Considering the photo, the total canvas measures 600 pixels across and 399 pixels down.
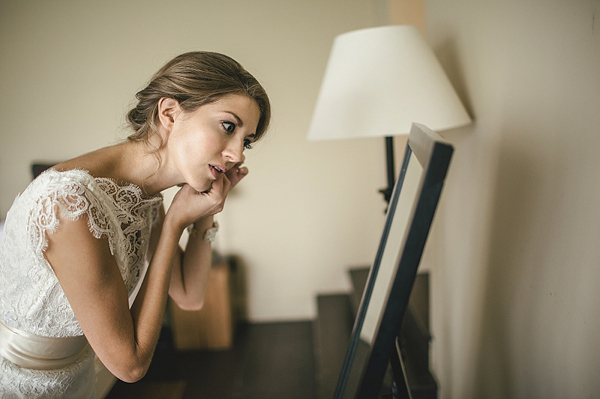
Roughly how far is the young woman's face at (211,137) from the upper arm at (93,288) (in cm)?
23

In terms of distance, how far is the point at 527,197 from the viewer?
747 mm

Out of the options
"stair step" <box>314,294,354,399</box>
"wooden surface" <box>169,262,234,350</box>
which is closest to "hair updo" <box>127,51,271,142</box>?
"stair step" <box>314,294,354,399</box>

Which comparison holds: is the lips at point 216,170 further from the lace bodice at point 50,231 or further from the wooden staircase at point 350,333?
the wooden staircase at point 350,333

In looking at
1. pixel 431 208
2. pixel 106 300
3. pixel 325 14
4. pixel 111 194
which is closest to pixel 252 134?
pixel 111 194

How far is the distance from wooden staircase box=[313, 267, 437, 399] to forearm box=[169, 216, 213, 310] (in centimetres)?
58

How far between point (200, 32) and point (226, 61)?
388mm

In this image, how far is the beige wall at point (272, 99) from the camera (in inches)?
43.1

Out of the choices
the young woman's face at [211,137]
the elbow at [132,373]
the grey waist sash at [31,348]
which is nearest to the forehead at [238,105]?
the young woman's face at [211,137]

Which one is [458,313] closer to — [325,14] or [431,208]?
[431,208]

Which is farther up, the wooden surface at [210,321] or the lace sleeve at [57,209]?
the lace sleeve at [57,209]

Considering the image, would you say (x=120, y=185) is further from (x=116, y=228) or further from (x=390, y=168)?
(x=390, y=168)

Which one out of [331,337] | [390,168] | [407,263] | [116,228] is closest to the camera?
[407,263]

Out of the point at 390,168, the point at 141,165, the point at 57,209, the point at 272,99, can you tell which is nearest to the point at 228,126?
the point at 141,165

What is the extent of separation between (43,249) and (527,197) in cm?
89
